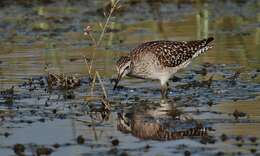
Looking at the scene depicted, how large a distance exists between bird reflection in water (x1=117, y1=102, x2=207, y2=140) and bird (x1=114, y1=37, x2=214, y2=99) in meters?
1.15

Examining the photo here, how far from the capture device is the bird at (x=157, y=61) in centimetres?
1321

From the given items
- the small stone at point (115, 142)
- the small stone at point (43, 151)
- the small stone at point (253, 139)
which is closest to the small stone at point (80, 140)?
the small stone at point (115, 142)

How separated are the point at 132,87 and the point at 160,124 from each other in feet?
9.25

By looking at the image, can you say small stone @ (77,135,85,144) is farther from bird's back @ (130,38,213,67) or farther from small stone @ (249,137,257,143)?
bird's back @ (130,38,213,67)

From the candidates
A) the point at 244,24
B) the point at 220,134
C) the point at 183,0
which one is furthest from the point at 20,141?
the point at 183,0

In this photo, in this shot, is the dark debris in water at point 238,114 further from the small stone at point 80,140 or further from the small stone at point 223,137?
the small stone at point 80,140

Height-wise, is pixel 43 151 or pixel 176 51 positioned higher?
pixel 176 51

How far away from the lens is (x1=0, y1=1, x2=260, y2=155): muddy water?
33.2 feet

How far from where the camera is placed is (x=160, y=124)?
10.9 metres

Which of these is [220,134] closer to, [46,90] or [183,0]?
[46,90]

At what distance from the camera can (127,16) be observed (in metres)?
21.2

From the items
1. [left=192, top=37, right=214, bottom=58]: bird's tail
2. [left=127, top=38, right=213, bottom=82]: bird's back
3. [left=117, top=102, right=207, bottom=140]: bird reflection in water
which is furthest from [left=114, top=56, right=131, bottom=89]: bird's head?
[left=192, top=37, right=214, bottom=58]: bird's tail

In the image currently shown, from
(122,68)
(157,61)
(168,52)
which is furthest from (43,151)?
(168,52)

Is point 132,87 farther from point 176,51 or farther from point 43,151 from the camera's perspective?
point 43,151
